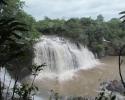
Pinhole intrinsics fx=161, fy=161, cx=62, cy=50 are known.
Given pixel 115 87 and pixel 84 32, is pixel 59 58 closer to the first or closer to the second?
pixel 115 87

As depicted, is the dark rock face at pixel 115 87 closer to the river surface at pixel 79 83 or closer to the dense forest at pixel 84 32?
the river surface at pixel 79 83

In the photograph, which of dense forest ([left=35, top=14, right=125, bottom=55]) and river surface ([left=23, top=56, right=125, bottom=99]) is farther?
dense forest ([left=35, top=14, right=125, bottom=55])

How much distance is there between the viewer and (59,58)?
41.9 ft

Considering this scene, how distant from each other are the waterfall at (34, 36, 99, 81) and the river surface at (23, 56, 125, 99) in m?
0.93

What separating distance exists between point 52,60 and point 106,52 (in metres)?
8.63

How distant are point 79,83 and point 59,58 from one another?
324 centimetres

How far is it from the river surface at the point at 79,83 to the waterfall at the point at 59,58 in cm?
A: 93

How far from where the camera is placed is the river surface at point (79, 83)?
877 cm

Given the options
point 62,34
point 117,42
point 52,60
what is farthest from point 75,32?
point 117,42

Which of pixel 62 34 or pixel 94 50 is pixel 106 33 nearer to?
pixel 94 50

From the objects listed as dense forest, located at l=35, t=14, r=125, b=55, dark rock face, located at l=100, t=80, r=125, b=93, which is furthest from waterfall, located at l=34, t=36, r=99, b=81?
dark rock face, located at l=100, t=80, r=125, b=93

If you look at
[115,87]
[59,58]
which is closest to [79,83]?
[115,87]

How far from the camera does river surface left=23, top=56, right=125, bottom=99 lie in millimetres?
8773

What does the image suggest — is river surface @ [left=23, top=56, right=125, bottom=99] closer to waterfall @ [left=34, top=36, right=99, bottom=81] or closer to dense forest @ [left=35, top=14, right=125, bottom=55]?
waterfall @ [left=34, top=36, right=99, bottom=81]
